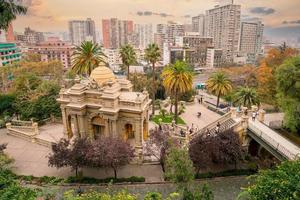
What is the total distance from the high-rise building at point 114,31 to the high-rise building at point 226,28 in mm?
67306

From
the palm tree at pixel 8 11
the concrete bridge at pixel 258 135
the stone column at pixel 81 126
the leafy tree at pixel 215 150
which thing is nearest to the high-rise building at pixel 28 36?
the stone column at pixel 81 126

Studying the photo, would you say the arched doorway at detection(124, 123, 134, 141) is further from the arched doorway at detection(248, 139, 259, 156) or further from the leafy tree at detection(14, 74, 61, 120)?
the leafy tree at detection(14, 74, 61, 120)

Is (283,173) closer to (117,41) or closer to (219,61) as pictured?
(219,61)

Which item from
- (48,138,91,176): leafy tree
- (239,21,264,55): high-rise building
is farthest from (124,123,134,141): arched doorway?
(239,21,264,55): high-rise building

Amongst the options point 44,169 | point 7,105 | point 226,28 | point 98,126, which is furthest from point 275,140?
point 226,28

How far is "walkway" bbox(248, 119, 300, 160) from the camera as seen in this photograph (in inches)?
787

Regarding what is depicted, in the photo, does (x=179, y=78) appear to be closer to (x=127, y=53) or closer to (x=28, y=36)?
(x=127, y=53)

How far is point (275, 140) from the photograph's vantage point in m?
22.0

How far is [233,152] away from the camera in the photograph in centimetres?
2158

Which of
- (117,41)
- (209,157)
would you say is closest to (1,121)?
(209,157)

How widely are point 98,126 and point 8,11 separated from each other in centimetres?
1608

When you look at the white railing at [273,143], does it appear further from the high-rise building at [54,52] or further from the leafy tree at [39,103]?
the high-rise building at [54,52]

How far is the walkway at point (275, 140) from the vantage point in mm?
19984

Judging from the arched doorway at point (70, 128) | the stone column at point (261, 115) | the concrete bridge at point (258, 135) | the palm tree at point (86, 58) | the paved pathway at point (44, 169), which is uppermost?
the palm tree at point (86, 58)
